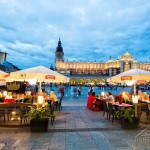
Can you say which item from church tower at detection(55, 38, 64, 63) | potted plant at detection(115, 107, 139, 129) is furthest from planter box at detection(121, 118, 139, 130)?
church tower at detection(55, 38, 64, 63)

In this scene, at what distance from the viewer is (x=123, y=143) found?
723cm

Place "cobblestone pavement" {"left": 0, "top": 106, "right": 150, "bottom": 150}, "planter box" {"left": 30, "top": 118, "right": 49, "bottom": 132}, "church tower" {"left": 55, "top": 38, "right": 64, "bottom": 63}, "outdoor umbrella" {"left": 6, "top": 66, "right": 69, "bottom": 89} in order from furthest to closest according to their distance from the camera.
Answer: "church tower" {"left": 55, "top": 38, "right": 64, "bottom": 63}
"outdoor umbrella" {"left": 6, "top": 66, "right": 69, "bottom": 89}
"planter box" {"left": 30, "top": 118, "right": 49, "bottom": 132}
"cobblestone pavement" {"left": 0, "top": 106, "right": 150, "bottom": 150}

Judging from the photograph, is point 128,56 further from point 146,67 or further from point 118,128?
point 118,128

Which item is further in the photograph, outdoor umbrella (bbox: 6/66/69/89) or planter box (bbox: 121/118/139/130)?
outdoor umbrella (bbox: 6/66/69/89)

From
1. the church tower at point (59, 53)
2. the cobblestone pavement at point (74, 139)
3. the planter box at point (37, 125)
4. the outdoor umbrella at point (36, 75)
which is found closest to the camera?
the cobblestone pavement at point (74, 139)

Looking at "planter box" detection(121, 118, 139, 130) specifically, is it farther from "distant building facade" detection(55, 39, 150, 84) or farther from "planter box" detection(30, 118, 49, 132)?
"distant building facade" detection(55, 39, 150, 84)

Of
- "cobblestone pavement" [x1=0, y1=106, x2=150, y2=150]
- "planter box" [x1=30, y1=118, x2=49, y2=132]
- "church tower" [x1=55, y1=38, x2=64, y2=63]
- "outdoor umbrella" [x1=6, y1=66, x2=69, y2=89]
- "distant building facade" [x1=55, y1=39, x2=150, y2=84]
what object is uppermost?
"church tower" [x1=55, y1=38, x2=64, y2=63]

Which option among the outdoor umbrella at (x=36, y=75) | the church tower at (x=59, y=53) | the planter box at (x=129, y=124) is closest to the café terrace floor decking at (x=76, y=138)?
the planter box at (x=129, y=124)

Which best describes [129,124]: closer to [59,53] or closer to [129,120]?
[129,120]

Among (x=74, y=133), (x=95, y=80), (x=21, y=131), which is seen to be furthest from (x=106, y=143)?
(x=95, y=80)

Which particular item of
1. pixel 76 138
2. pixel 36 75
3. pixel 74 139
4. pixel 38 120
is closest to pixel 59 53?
pixel 36 75

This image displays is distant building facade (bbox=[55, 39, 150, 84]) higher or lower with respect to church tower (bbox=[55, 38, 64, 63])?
lower

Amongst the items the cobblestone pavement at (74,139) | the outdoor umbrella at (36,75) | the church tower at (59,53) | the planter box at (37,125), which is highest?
the church tower at (59,53)

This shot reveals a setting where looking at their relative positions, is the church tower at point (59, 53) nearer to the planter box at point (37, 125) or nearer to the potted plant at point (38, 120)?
the potted plant at point (38, 120)
